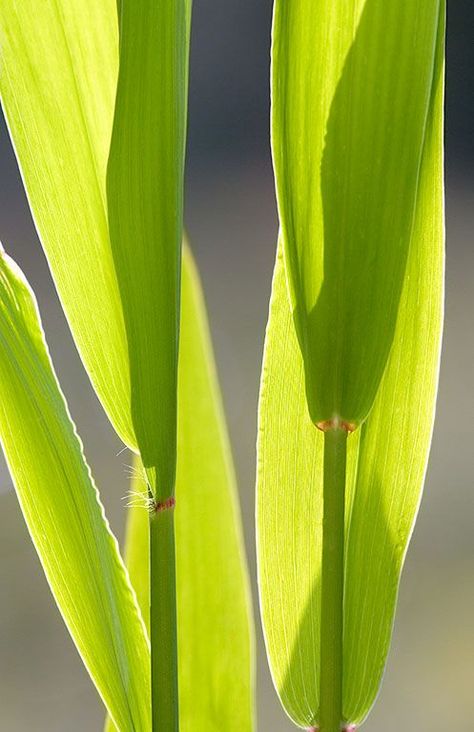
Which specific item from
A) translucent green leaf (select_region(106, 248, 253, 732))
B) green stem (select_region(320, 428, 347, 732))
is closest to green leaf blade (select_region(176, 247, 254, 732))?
translucent green leaf (select_region(106, 248, 253, 732))

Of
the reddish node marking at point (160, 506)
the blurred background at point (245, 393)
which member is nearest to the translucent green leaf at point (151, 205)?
the reddish node marking at point (160, 506)

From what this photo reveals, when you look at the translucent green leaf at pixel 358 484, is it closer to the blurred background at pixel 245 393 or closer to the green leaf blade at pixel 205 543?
the green leaf blade at pixel 205 543

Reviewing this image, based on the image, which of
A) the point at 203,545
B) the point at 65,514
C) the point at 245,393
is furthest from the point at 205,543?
the point at 245,393

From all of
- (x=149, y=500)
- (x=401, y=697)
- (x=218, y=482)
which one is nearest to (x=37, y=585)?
(x=401, y=697)

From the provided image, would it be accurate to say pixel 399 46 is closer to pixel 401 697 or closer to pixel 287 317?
pixel 287 317

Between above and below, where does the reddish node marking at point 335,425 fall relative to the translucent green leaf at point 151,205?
below

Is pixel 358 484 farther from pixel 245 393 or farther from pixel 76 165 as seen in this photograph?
pixel 245 393
